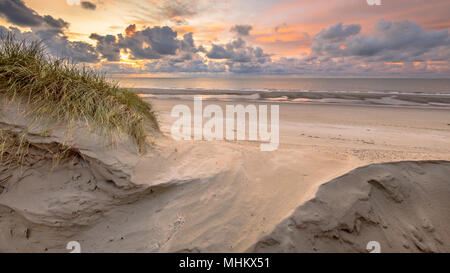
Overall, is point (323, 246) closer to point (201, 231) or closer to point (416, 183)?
point (201, 231)

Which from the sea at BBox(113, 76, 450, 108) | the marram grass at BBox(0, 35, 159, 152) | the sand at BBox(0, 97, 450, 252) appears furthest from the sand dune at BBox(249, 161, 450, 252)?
the sea at BBox(113, 76, 450, 108)

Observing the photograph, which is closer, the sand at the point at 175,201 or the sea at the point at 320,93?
Result: the sand at the point at 175,201

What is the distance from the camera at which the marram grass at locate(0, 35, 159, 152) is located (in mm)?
2889

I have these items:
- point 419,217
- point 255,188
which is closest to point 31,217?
point 255,188

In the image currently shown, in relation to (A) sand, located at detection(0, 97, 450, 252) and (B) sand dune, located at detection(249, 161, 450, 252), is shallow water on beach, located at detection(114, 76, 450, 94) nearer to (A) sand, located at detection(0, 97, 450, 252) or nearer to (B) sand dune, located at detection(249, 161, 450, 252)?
(A) sand, located at detection(0, 97, 450, 252)

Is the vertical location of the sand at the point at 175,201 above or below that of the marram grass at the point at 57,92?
below

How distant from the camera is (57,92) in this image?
3.07 meters

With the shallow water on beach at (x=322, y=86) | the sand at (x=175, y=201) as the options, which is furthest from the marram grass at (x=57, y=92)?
the shallow water on beach at (x=322, y=86)

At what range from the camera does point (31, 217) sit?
2510 millimetres

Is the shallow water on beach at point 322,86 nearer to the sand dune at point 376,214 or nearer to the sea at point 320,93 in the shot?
the sea at point 320,93

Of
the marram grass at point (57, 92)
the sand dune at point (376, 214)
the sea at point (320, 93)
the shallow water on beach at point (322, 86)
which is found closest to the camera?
the sand dune at point (376, 214)

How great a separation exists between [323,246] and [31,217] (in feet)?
10.7

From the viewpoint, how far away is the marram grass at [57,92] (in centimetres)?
289

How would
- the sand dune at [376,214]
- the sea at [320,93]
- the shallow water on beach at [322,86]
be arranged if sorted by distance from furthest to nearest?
the shallow water on beach at [322,86], the sea at [320,93], the sand dune at [376,214]
